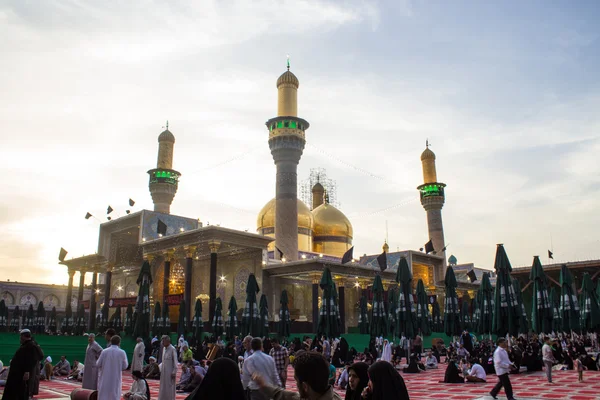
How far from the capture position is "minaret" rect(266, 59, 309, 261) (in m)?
33.7

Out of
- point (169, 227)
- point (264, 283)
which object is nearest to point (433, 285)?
point (264, 283)

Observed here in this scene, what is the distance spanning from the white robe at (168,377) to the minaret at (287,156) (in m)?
25.1

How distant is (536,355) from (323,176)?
4780 cm

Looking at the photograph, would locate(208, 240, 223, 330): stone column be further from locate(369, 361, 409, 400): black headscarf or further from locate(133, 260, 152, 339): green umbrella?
locate(369, 361, 409, 400): black headscarf

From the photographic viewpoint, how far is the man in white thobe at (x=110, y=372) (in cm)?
726

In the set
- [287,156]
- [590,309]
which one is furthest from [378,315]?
[287,156]

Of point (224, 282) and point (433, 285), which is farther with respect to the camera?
point (433, 285)

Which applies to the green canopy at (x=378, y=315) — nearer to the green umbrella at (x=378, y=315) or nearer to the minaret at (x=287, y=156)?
the green umbrella at (x=378, y=315)

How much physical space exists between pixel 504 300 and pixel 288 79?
1059 inches

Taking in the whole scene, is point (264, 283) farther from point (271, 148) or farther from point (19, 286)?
point (19, 286)

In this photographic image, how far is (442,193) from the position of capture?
4872 cm

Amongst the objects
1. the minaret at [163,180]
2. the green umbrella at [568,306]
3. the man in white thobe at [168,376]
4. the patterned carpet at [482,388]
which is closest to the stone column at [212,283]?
the patterned carpet at [482,388]

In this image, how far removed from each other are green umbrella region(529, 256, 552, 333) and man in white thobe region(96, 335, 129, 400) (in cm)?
A: 1305

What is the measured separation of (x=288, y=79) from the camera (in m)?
36.6
